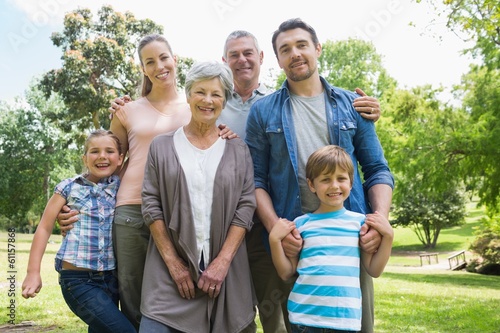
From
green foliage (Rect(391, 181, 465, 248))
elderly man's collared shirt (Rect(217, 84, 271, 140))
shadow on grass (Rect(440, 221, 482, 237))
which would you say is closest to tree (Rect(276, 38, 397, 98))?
green foliage (Rect(391, 181, 465, 248))

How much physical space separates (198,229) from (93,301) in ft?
3.07

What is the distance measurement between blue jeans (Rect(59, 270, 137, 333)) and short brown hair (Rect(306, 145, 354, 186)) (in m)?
1.58

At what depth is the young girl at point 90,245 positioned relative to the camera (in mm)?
3309

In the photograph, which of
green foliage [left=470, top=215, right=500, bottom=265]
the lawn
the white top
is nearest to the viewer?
the white top

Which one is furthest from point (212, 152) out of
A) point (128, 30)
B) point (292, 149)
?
point (128, 30)

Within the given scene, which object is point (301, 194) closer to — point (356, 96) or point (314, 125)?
point (314, 125)

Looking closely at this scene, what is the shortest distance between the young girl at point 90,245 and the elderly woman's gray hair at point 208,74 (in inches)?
34.6

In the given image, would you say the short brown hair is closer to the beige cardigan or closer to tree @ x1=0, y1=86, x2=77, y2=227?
the beige cardigan

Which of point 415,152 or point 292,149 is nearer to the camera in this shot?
point 292,149

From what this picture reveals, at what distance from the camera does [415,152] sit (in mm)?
16656

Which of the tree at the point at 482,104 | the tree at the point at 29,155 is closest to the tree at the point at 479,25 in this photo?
the tree at the point at 482,104

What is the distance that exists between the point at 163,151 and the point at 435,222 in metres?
32.4

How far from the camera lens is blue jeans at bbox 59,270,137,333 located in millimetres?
3289

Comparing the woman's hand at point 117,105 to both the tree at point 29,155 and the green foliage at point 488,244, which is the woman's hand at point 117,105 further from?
the tree at point 29,155
